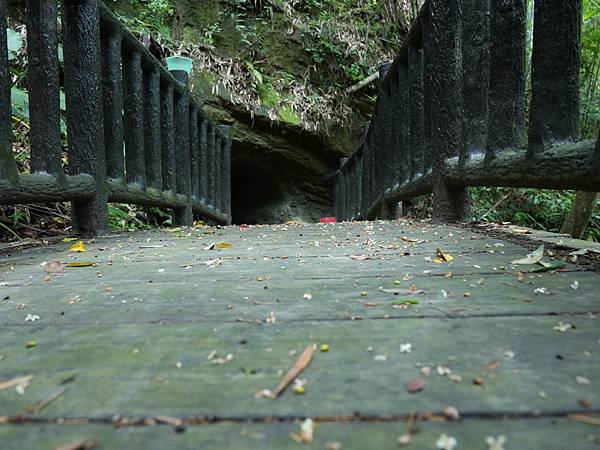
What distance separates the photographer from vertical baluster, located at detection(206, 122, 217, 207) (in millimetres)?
5203

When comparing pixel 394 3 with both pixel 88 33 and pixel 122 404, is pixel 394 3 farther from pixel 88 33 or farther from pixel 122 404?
pixel 122 404

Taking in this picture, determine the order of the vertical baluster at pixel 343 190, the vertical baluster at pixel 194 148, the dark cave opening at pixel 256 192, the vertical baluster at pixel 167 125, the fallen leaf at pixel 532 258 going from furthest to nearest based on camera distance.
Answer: the dark cave opening at pixel 256 192
the vertical baluster at pixel 343 190
the vertical baluster at pixel 194 148
the vertical baluster at pixel 167 125
the fallen leaf at pixel 532 258

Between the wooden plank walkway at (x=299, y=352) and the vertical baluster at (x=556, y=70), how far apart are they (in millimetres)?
430

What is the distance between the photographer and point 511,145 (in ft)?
5.90

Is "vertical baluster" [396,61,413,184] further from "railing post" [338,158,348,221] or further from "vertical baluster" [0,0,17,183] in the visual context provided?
"railing post" [338,158,348,221]

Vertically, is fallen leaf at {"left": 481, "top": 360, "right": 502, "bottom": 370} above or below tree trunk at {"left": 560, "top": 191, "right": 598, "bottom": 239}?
above

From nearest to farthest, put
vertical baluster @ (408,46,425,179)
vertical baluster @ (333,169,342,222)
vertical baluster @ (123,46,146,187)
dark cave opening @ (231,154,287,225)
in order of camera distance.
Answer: vertical baluster @ (123,46,146,187), vertical baluster @ (408,46,425,179), vertical baluster @ (333,169,342,222), dark cave opening @ (231,154,287,225)

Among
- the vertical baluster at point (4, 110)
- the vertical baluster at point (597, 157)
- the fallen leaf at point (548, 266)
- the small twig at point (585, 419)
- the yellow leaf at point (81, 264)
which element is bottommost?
the yellow leaf at point (81, 264)

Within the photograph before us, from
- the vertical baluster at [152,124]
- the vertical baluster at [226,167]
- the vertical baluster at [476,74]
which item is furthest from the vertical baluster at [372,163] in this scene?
the vertical baluster at [476,74]

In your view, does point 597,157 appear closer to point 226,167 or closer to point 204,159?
point 204,159

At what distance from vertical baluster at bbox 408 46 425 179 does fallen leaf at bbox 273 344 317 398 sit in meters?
2.55

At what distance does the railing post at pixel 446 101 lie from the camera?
2.48 m

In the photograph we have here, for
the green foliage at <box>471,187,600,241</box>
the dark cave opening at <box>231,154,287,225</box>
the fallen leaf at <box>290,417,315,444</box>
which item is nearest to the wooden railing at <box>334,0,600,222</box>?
the fallen leaf at <box>290,417,315,444</box>

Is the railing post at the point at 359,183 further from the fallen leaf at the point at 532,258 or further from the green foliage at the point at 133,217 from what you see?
the fallen leaf at the point at 532,258
